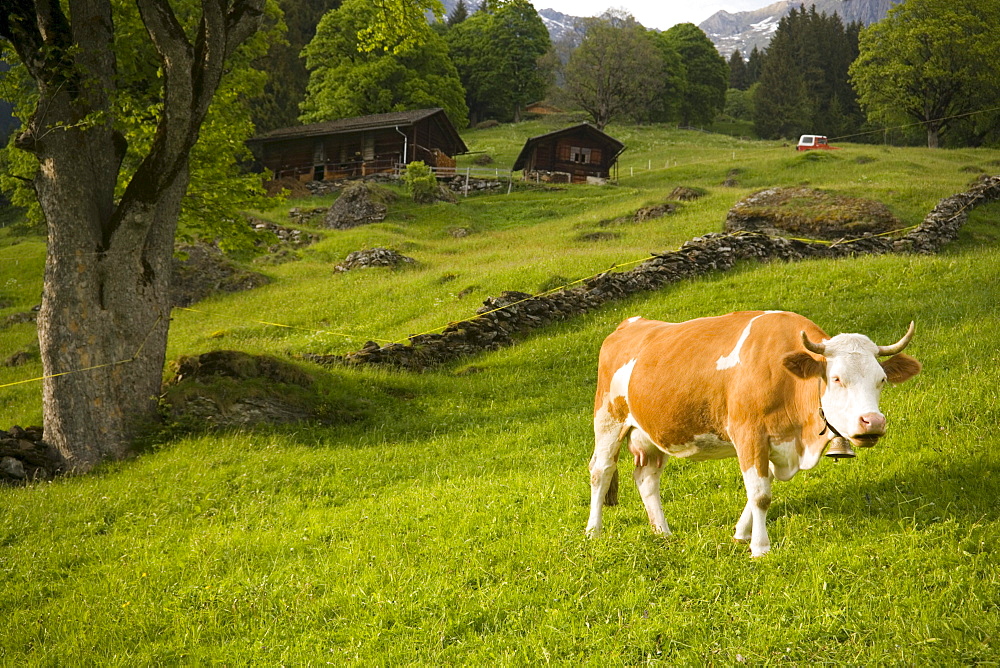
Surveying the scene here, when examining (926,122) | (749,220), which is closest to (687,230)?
(749,220)

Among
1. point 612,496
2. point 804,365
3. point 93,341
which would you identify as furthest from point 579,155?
point 804,365

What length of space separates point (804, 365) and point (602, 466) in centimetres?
232

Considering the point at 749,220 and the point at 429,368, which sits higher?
A: the point at 749,220

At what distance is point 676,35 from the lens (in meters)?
101

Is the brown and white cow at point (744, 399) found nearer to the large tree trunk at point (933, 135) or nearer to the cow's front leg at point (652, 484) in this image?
the cow's front leg at point (652, 484)

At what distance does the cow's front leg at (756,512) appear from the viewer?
207 inches

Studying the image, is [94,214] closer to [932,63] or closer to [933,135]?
[932,63]

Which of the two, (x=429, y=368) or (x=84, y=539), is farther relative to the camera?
(x=429, y=368)

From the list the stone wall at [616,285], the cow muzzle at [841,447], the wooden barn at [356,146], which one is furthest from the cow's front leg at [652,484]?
the wooden barn at [356,146]

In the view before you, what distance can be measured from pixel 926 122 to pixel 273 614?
67319 mm

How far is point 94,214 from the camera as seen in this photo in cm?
1183

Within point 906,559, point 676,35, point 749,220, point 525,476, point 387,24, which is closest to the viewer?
point 906,559

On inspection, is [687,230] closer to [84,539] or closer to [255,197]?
[255,197]

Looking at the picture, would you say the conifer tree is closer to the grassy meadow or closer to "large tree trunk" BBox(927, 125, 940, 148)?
"large tree trunk" BBox(927, 125, 940, 148)
